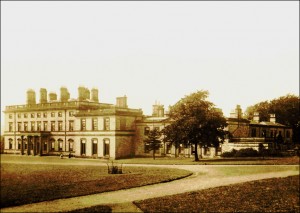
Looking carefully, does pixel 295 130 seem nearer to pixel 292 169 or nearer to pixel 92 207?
pixel 292 169

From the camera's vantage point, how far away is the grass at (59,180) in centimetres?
632

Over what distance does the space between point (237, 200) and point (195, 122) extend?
15261 mm

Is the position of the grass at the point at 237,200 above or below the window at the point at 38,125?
below

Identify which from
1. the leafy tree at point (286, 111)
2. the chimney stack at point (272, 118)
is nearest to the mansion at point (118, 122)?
the chimney stack at point (272, 118)

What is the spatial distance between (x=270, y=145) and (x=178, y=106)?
502 inches

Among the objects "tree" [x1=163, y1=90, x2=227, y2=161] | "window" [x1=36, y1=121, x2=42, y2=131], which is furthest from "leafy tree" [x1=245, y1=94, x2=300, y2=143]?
"window" [x1=36, y1=121, x2=42, y2=131]

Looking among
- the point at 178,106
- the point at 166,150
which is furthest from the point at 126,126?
the point at 178,106

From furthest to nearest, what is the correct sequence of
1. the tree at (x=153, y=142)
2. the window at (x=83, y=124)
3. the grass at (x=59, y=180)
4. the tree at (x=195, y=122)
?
the window at (x=83, y=124) → the tree at (x=153, y=142) → the tree at (x=195, y=122) → the grass at (x=59, y=180)

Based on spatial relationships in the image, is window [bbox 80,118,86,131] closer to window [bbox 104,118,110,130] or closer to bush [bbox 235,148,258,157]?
window [bbox 104,118,110,130]

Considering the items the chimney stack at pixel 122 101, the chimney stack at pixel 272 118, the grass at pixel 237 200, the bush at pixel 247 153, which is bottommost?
the grass at pixel 237 200

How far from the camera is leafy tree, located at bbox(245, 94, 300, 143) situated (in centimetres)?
4966

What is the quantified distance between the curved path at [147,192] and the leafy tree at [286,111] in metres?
24.9

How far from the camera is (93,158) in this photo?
19.8 m

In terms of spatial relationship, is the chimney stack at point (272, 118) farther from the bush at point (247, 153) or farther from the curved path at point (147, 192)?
the curved path at point (147, 192)
